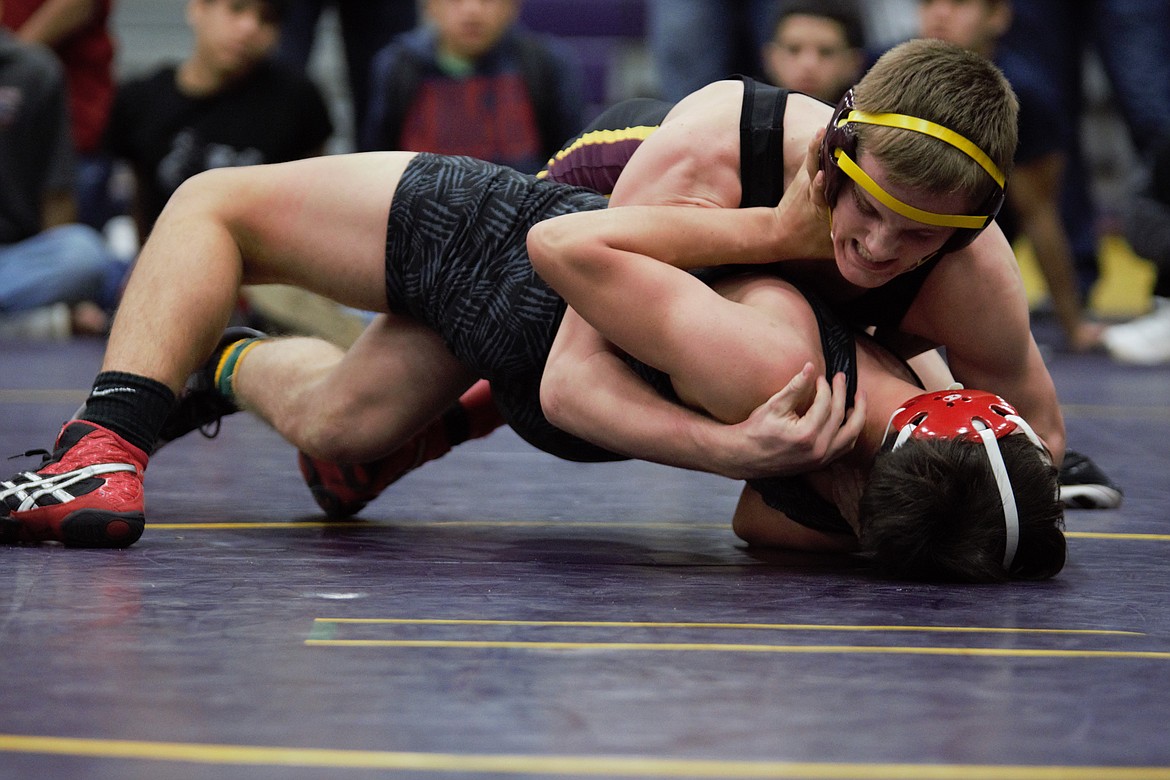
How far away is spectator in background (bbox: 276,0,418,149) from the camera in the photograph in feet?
21.1

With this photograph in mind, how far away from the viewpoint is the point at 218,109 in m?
6.16

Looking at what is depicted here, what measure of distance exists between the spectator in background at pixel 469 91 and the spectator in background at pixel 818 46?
1.05 metres

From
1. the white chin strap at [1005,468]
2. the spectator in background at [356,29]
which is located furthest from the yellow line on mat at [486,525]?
the spectator in background at [356,29]

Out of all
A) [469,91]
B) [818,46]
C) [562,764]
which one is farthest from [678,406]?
[469,91]

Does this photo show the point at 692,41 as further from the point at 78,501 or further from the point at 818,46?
the point at 78,501

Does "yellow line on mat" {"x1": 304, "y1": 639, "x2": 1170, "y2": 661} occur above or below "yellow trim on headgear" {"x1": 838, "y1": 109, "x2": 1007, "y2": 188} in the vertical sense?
below

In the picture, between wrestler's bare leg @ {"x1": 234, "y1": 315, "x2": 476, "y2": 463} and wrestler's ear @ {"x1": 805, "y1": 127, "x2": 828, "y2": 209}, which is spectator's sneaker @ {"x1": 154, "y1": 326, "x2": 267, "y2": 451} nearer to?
wrestler's bare leg @ {"x1": 234, "y1": 315, "x2": 476, "y2": 463}

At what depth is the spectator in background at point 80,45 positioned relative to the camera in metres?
6.50

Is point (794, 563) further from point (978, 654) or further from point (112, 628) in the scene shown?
point (112, 628)

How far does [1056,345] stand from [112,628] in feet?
16.4

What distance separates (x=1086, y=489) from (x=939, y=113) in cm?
101

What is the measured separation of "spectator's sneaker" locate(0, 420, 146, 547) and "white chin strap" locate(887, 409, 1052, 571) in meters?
0.95

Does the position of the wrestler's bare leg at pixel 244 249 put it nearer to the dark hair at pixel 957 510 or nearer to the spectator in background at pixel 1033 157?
the dark hair at pixel 957 510

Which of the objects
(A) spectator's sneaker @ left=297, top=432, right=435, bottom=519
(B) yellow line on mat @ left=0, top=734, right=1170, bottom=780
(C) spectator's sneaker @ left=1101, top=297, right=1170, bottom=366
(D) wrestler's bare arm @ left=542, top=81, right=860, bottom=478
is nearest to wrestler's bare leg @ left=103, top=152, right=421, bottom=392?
(A) spectator's sneaker @ left=297, top=432, right=435, bottom=519
